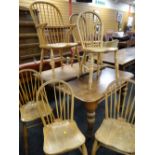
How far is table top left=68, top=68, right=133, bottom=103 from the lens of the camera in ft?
6.12

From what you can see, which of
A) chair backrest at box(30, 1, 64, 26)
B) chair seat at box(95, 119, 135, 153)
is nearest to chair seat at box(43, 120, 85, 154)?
chair seat at box(95, 119, 135, 153)

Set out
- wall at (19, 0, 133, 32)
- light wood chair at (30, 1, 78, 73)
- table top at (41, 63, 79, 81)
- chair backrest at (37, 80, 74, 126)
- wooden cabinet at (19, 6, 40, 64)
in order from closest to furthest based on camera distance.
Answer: chair backrest at (37, 80, 74, 126) < light wood chair at (30, 1, 78, 73) < table top at (41, 63, 79, 81) < wooden cabinet at (19, 6, 40, 64) < wall at (19, 0, 133, 32)

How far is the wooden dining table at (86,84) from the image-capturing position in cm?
183

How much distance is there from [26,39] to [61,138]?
3586mm

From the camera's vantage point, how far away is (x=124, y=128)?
165 centimetres

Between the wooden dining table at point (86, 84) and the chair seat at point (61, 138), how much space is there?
0.85 ft

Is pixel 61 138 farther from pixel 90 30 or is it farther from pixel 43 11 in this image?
pixel 43 11

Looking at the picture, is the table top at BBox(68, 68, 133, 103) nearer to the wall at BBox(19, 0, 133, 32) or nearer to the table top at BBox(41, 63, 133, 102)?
the table top at BBox(41, 63, 133, 102)

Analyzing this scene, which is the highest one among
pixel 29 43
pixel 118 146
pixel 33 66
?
pixel 29 43

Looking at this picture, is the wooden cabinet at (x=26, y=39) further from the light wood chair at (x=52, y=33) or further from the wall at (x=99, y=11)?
the light wood chair at (x=52, y=33)

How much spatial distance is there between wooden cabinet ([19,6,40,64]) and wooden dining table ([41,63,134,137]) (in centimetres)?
193

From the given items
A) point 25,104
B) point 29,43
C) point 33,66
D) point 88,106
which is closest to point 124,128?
point 88,106
